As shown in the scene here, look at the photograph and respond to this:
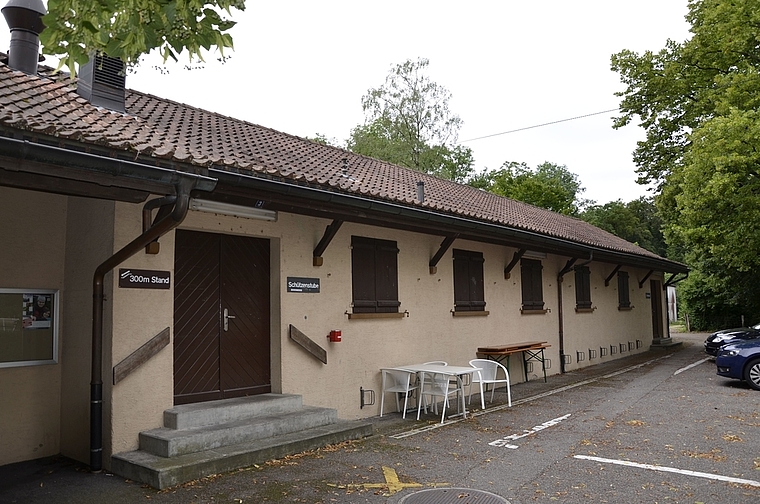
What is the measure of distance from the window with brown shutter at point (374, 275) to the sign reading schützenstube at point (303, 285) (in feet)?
2.58

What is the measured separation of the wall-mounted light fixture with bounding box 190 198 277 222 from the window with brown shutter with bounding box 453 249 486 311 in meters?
4.41

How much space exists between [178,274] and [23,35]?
317 cm

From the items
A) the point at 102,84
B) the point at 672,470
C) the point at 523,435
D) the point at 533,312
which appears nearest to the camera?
the point at 672,470

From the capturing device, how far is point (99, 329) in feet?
18.6

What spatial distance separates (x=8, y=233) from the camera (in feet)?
19.5

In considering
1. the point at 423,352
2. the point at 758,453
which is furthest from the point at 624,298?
the point at 758,453

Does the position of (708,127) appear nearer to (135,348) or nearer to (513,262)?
(513,262)

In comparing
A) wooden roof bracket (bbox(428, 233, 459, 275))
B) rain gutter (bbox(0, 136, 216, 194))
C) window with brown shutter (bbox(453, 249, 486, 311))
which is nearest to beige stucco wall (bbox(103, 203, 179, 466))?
rain gutter (bbox(0, 136, 216, 194))

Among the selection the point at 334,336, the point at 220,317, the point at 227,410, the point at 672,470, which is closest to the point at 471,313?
the point at 334,336

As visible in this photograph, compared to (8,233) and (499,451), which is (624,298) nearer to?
(499,451)

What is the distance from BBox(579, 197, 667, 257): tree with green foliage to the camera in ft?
160

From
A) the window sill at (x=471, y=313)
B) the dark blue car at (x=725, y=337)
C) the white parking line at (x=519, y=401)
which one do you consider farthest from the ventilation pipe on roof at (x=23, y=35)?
the dark blue car at (x=725, y=337)

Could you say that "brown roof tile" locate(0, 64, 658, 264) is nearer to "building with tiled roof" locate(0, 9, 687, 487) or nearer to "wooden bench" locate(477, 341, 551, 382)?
"building with tiled roof" locate(0, 9, 687, 487)

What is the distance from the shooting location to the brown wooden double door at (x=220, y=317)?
264 inches
